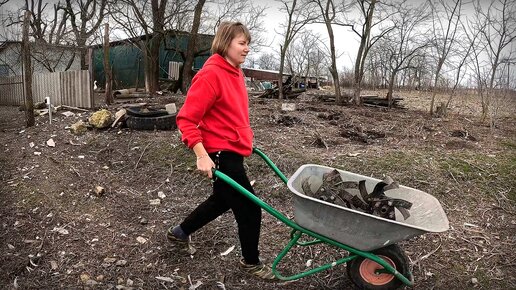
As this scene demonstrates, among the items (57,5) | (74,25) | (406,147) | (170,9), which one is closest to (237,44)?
(406,147)

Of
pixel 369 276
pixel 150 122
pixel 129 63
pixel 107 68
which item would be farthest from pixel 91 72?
pixel 129 63

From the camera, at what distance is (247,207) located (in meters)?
2.53

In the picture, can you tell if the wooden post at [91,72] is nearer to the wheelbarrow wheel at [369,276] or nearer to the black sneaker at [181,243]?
the black sneaker at [181,243]

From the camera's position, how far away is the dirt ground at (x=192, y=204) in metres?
2.87

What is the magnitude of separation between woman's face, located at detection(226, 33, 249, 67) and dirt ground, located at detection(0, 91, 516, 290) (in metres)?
1.65

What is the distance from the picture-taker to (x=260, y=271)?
2629mm

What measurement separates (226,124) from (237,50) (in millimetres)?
495

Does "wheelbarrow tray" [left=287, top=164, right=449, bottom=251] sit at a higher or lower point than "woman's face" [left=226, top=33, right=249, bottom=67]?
lower

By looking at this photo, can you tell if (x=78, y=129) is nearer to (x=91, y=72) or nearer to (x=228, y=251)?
(x=91, y=72)

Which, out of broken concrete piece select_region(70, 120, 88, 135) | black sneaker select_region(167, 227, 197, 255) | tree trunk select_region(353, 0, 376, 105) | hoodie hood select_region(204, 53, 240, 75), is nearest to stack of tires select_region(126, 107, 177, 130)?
broken concrete piece select_region(70, 120, 88, 135)

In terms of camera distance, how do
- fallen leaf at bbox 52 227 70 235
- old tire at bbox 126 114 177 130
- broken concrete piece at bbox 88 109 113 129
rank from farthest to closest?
1. broken concrete piece at bbox 88 109 113 129
2. old tire at bbox 126 114 177 130
3. fallen leaf at bbox 52 227 70 235

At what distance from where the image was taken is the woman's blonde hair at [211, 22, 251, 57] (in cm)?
239

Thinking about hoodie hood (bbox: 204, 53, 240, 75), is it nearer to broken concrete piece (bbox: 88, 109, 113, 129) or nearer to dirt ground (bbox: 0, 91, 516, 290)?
dirt ground (bbox: 0, 91, 516, 290)

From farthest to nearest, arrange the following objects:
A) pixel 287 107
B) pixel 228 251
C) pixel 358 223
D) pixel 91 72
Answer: pixel 287 107, pixel 91 72, pixel 228 251, pixel 358 223
